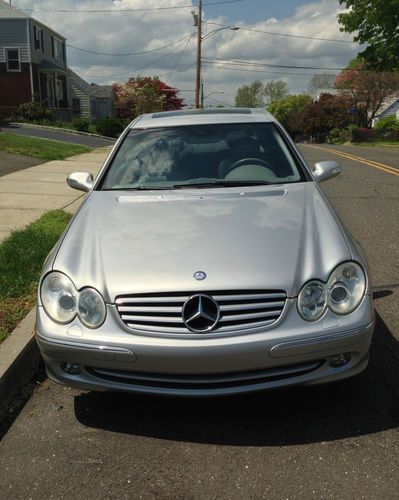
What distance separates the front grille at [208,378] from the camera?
9.09 feet

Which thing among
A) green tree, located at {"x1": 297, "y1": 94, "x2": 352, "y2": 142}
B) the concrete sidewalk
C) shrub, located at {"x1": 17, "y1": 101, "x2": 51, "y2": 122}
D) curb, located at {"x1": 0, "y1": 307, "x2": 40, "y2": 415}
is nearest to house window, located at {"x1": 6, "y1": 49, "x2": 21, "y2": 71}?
shrub, located at {"x1": 17, "y1": 101, "x2": 51, "y2": 122}

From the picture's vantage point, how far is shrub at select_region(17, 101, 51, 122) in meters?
34.1

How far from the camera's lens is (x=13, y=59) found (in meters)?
36.3

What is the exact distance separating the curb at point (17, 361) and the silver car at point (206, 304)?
520mm

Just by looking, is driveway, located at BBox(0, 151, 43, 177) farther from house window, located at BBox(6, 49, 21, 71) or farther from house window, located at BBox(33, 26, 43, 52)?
house window, located at BBox(33, 26, 43, 52)

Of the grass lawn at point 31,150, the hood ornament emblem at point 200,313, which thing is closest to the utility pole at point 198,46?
the grass lawn at point 31,150

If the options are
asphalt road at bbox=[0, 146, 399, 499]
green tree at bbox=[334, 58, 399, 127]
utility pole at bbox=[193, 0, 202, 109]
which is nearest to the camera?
asphalt road at bbox=[0, 146, 399, 499]

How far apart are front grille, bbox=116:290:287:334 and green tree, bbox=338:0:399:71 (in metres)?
29.2

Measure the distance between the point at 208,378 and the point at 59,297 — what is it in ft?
2.92

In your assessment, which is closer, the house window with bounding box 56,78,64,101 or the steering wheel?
the steering wheel

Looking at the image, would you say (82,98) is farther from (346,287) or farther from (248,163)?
(346,287)

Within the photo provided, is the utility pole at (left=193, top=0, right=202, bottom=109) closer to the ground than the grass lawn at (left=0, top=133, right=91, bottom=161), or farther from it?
farther from it

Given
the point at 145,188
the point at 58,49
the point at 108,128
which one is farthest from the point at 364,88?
the point at 145,188

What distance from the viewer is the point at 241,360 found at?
8.78 ft
